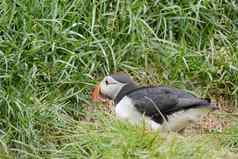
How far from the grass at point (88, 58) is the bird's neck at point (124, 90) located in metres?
0.21

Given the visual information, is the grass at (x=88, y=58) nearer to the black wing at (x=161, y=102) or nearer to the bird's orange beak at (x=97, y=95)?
the bird's orange beak at (x=97, y=95)

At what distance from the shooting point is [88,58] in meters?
6.91

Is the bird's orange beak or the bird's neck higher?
the bird's neck

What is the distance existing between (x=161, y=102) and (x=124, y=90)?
14.2 inches

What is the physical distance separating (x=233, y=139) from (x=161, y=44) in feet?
4.68

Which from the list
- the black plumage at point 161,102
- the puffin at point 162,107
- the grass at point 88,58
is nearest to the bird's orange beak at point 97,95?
the grass at point 88,58

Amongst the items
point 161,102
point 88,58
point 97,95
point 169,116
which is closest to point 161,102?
point 161,102

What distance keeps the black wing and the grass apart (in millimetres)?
283

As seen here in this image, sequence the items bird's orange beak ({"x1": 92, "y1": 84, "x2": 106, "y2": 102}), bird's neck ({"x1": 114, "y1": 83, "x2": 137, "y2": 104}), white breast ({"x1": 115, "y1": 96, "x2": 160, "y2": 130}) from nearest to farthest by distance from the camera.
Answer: white breast ({"x1": 115, "y1": 96, "x2": 160, "y2": 130}) < bird's neck ({"x1": 114, "y1": 83, "x2": 137, "y2": 104}) < bird's orange beak ({"x1": 92, "y1": 84, "x2": 106, "y2": 102})

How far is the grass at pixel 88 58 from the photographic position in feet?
20.1

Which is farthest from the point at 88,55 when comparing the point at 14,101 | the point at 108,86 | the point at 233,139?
the point at 233,139

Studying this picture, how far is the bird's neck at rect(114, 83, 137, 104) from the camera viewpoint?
20.6 ft

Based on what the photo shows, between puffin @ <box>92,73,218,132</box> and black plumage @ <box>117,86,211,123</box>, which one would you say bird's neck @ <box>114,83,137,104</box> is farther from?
black plumage @ <box>117,86,211,123</box>

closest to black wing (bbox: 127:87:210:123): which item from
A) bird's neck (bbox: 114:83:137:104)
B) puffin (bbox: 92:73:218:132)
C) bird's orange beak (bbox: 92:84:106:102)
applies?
puffin (bbox: 92:73:218:132)
